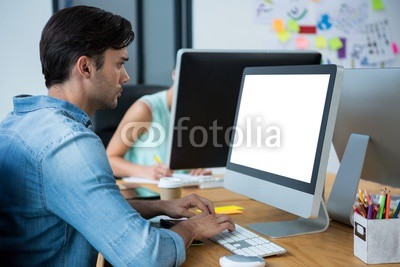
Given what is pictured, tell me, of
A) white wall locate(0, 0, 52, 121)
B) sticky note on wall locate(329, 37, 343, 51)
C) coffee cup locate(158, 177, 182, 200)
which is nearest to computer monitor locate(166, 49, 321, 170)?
coffee cup locate(158, 177, 182, 200)

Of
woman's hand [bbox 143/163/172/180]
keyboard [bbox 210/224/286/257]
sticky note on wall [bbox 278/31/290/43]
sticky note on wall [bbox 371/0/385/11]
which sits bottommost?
woman's hand [bbox 143/163/172/180]

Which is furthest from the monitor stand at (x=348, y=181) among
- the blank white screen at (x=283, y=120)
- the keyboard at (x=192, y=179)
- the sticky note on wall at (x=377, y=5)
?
the sticky note on wall at (x=377, y=5)

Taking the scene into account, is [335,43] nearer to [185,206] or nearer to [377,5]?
[377,5]

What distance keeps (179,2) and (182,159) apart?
1.96 meters

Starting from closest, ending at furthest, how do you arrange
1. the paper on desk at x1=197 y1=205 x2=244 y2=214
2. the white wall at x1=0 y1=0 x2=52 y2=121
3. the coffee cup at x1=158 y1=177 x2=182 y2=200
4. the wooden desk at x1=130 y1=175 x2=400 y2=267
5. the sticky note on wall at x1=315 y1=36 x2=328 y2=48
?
the wooden desk at x1=130 y1=175 x2=400 y2=267, the paper on desk at x1=197 y1=205 x2=244 y2=214, the coffee cup at x1=158 y1=177 x2=182 y2=200, the white wall at x1=0 y1=0 x2=52 y2=121, the sticky note on wall at x1=315 y1=36 x2=328 y2=48

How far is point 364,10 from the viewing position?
12.3 feet

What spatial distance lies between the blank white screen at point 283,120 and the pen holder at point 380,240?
0.18 metres

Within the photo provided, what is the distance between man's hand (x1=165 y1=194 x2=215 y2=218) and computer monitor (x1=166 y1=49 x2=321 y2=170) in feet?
1.12

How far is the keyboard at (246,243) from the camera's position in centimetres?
107

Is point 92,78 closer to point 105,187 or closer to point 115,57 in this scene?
point 115,57

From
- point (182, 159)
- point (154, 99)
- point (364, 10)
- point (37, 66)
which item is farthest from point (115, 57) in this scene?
point (364, 10)

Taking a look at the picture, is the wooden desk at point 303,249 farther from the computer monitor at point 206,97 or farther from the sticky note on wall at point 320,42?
the sticky note on wall at point 320,42

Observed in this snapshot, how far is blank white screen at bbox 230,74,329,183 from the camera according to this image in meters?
1.16

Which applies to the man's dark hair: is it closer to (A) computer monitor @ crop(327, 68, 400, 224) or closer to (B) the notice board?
(A) computer monitor @ crop(327, 68, 400, 224)
